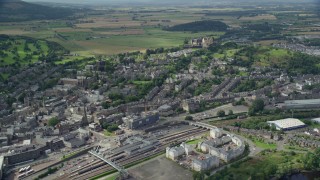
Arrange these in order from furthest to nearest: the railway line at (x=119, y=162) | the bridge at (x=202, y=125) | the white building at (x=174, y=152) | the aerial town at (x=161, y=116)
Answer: the bridge at (x=202, y=125) → the white building at (x=174, y=152) → the aerial town at (x=161, y=116) → the railway line at (x=119, y=162)

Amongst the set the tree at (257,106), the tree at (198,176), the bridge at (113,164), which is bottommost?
the bridge at (113,164)

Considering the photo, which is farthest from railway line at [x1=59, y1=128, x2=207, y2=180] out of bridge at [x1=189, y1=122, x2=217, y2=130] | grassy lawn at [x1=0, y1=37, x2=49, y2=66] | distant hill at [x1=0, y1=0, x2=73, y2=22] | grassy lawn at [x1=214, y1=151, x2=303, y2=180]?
distant hill at [x1=0, y1=0, x2=73, y2=22]

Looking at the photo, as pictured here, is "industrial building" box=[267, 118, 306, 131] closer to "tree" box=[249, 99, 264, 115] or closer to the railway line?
"tree" box=[249, 99, 264, 115]

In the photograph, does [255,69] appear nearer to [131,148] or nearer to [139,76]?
[139,76]

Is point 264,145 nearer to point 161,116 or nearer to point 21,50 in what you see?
point 161,116

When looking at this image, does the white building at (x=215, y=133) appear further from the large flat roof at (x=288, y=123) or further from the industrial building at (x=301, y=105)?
the industrial building at (x=301, y=105)

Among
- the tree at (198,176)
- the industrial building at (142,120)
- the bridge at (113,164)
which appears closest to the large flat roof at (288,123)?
the industrial building at (142,120)
